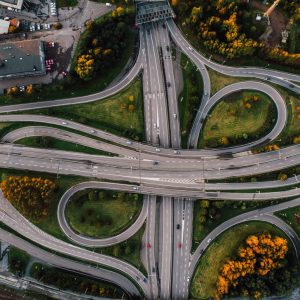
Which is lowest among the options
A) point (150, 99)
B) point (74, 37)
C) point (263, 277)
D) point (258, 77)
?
point (263, 277)

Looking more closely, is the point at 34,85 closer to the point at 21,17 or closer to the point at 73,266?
the point at 21,17

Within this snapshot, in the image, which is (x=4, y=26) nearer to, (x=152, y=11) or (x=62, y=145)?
(x=62, y=145)

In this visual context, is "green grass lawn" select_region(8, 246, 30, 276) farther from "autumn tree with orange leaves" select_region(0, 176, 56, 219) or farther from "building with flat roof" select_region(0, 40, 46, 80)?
"building with flat roof" select_region(0, 40, 46, 80)

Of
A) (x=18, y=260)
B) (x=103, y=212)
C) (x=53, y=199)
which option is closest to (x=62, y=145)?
(x=53, y=199)

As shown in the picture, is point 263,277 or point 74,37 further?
point 74,37

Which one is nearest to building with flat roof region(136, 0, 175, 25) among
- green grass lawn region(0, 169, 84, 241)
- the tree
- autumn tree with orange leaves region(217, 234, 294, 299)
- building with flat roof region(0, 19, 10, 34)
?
Result: the tree

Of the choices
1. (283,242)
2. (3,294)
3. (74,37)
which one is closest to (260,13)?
(74,37)

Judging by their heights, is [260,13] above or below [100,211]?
above
